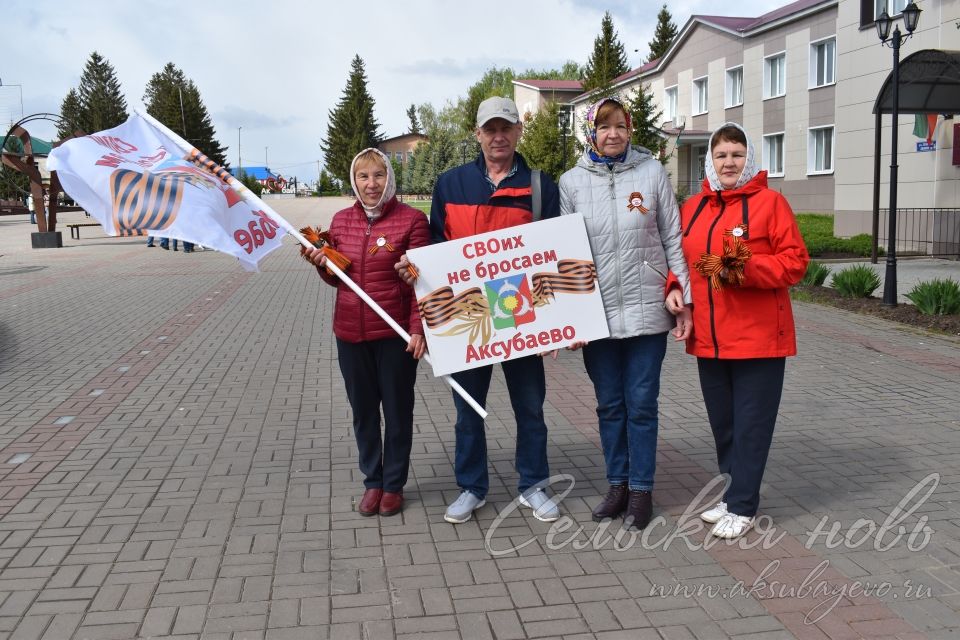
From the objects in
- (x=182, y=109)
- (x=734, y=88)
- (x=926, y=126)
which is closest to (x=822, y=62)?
(x=734, y=88)

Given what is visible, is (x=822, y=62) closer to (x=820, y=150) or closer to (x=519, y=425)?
(x=820, y=150)

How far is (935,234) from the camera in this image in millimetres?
20844

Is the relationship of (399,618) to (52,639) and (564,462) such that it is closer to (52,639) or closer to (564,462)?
(52,639)

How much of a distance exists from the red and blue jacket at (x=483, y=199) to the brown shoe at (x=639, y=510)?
1.50 meters

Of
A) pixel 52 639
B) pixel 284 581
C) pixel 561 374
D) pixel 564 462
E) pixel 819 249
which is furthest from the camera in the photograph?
pixel 819 249

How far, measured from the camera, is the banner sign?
4.34m

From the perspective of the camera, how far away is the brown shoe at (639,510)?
4.48 meters

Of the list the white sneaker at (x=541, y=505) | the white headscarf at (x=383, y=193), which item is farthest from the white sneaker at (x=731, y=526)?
the white headscarf at (x=383, y=193)

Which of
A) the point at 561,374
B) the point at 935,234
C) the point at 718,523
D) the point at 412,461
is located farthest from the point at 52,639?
the point at 935,234

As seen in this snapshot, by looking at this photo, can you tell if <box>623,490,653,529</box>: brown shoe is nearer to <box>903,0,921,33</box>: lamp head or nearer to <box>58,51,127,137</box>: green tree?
<box>903,0,921,33</box>: lamp head

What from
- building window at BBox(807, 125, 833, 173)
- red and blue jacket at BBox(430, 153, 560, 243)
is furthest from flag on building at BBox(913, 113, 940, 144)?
red and blue jacket at BBox(430, 153, 560, 243)

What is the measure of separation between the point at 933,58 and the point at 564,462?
629 inches

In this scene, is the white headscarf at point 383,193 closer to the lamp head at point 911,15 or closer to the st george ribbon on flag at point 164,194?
the st george ribbon on flag at point 164,194

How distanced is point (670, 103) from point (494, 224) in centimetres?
4299
